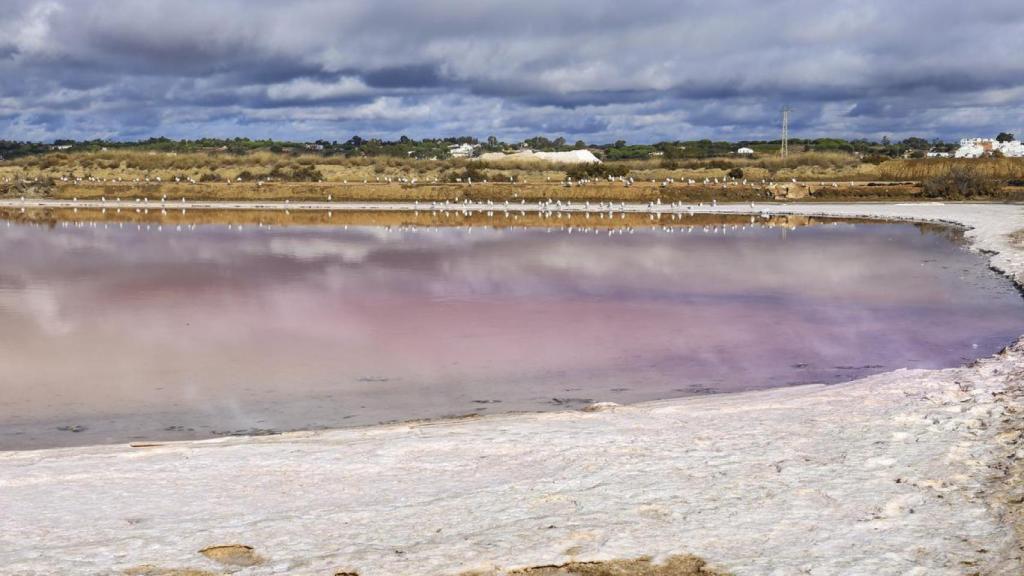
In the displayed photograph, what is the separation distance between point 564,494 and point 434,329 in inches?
340

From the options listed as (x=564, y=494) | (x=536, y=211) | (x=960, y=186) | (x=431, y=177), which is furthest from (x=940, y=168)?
(x=564, y=494)

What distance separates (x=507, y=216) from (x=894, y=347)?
1288 inches

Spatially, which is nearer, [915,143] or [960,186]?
[960,186]

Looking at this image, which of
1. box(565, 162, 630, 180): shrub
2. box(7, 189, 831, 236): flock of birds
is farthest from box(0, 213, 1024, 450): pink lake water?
box(565, 162, 630, 180): shrub

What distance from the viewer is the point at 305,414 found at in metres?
10.6

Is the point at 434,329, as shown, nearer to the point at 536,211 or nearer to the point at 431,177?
the point at 536,211

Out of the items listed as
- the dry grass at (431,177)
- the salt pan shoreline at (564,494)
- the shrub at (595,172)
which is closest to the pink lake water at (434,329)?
the salt pan shoreline at (564,494)

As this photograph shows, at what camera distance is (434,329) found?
621 inches

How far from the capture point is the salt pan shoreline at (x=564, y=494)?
6.14 meters

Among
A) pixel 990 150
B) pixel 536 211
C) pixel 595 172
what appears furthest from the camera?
pixel 990 150

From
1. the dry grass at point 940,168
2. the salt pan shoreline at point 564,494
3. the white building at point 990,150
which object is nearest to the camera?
the salt pan shoreline at point 564,494

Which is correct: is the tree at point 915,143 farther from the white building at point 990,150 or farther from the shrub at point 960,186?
the shrub at point 960,186

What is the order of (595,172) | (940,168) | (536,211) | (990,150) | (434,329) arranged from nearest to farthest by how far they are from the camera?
1. (434,329)
2. (536,211)
3. (940,168)
4. (595,172)
5. (990,150)

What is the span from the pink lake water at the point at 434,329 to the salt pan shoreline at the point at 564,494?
1638mm
